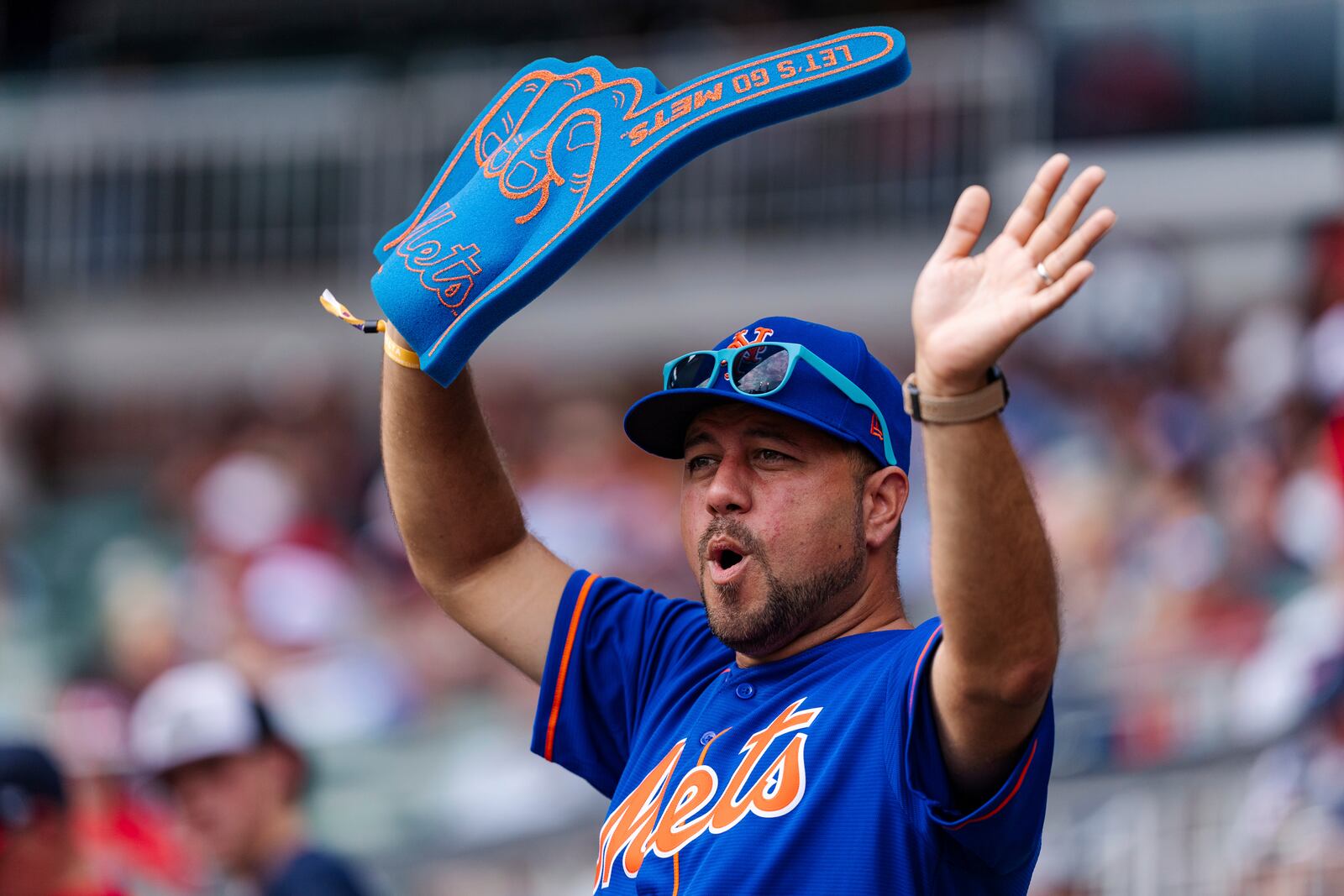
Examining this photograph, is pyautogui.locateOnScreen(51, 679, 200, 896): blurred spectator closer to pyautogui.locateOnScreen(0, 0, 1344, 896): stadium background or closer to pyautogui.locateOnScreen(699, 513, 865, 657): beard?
pyautogui.locateOnScreen(0, 0, 1344, 896): stadium background

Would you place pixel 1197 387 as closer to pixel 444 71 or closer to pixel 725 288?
pixel 725 288

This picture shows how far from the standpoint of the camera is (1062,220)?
2312 millimetres

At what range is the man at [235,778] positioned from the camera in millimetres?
4352

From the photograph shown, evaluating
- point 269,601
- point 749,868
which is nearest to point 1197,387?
point 269,601

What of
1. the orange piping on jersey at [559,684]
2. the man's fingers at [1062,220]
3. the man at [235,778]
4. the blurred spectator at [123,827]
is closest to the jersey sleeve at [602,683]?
the orange piping on jersey at [559,684]

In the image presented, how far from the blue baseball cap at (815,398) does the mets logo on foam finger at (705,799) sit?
387mm

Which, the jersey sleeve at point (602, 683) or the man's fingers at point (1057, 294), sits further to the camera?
the jersey sleeve at point (602, 683)

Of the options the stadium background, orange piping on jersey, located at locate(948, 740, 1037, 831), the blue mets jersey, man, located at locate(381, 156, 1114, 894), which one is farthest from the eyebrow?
the stadium background

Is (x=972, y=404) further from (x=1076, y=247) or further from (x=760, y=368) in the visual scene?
(x=760, y=368)

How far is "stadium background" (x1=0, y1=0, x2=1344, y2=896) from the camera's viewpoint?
20.9 ft

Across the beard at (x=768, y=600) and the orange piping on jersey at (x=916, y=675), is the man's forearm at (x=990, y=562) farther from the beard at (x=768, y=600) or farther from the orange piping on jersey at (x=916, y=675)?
the beard at (x=768, y=600)

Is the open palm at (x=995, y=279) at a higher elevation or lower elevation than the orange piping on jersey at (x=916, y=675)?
higher

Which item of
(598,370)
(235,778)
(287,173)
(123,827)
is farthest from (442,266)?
(287,173)

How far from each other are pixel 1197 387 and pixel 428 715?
3412 mm
